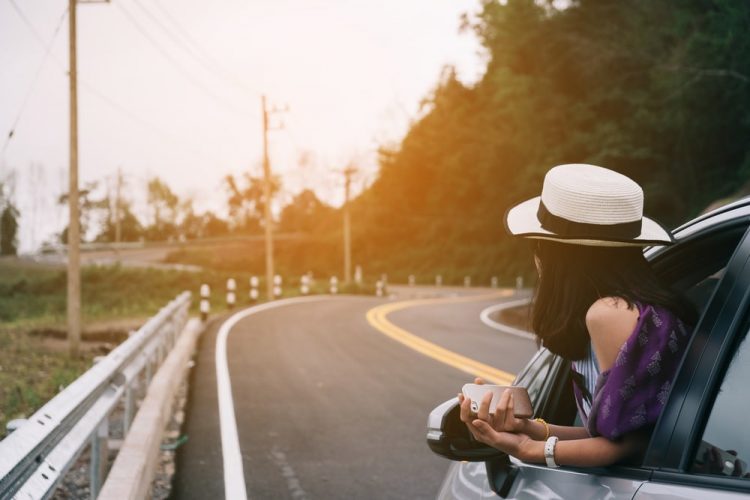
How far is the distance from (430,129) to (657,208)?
49766mm

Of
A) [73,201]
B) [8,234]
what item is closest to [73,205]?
[73,201]

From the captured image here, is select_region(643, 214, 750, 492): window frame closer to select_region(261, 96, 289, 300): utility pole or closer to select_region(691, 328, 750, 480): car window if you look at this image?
select_region(691, 328, 750, 480): car window

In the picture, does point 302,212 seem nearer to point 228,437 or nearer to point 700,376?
point 228,437

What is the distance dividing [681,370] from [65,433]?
3.29 meters

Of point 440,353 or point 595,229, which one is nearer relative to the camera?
point 595,229

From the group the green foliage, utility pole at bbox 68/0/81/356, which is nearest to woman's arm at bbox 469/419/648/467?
utility pole at bbox 68/0/81/356

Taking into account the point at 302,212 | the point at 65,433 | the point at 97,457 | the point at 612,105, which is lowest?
the point at 97,457

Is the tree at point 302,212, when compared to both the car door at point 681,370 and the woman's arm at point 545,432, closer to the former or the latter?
the car door at point 681,370

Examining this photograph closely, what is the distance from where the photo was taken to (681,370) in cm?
210

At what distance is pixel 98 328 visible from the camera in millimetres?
Answer: 23844

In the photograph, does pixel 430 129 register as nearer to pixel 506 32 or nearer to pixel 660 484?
pixel 506 32

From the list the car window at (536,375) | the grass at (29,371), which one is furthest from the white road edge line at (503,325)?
the car window at (536,375)

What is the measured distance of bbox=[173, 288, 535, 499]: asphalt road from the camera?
22.9 ft

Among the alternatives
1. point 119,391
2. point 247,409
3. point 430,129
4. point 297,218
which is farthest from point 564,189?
point 297,218
